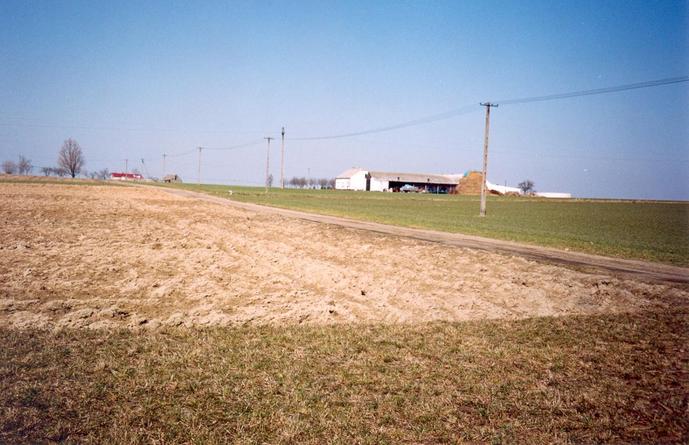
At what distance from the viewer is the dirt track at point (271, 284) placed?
7.89 metres

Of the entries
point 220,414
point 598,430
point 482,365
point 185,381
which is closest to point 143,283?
point 185,381

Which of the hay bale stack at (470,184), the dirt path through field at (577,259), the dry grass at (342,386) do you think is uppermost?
the hay bale stack at (470,184)

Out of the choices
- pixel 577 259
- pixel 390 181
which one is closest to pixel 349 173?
pixel 390 181

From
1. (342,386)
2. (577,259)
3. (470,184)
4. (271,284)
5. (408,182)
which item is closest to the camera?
(342,386)

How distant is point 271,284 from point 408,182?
151 metres

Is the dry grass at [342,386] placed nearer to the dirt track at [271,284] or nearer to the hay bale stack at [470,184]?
the dirt track at [271,284]

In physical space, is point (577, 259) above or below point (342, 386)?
above

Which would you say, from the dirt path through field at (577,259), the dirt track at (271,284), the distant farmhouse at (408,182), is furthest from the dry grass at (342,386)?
the distant farmhouse at (408,182)

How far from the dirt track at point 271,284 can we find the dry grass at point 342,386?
37.7 inches

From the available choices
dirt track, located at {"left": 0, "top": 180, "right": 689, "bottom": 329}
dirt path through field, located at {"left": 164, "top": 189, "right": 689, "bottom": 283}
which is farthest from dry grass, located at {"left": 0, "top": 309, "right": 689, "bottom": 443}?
dirt path through field, located at {"left": 164, "top": 189, "right": 689, "bottom": 283}

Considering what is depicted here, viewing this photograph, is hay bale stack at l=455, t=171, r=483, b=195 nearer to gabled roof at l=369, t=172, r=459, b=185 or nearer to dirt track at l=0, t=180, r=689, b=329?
gabled roof at l=369, t=172, r=459, b=185

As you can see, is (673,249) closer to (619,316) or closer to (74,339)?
(619,316)

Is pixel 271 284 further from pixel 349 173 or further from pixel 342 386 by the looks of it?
pixel 349 173

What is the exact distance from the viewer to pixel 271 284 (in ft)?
33.8
